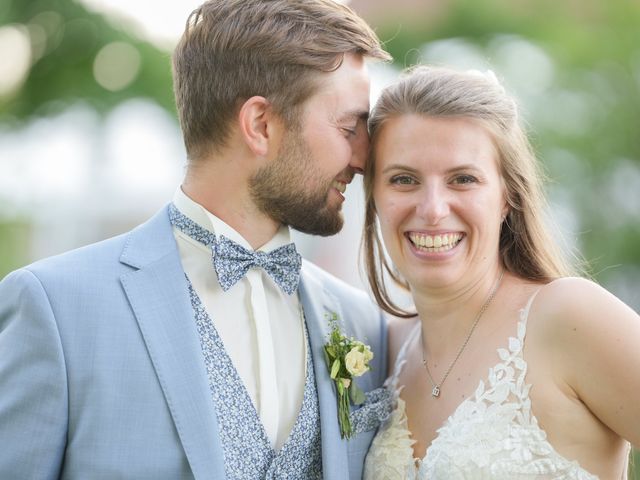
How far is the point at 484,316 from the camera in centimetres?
308

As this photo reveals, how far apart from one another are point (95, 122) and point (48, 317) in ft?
33.9

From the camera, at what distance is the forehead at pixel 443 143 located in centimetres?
295

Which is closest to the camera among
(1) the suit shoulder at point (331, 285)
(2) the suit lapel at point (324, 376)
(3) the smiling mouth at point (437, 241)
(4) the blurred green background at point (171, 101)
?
(2) the suit lapel at point (324, 376)

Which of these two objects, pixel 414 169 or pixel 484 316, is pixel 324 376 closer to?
pixel 484 316

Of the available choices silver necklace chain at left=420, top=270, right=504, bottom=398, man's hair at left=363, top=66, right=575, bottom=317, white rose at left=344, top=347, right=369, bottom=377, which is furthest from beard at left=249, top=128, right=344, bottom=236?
silver necklace chain at left=420, top=270, right=504, bottom=398

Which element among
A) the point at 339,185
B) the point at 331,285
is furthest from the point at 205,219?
the point at 331,285

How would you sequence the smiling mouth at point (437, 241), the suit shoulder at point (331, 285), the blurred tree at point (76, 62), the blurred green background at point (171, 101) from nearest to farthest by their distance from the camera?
1. the smiling mouth at point (437, 241)
2. the suit shoulder at point (331, 285)
3. the blurred green background at point (171, 101)
4. the blurred tree at point (76, 62)

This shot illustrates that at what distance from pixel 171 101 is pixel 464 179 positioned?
10.8 metres

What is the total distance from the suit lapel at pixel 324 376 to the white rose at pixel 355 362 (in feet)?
0.26

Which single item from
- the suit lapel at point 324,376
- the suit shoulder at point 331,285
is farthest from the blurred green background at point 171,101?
the suit lapel at point 324,376

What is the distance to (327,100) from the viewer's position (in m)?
3.15

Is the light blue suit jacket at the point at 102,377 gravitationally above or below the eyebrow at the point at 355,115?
below

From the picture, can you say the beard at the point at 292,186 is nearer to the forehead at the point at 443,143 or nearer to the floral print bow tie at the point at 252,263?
the floral print bow tie at the point at 252,263

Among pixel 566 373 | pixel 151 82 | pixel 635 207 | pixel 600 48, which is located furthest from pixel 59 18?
pixel 566 373
